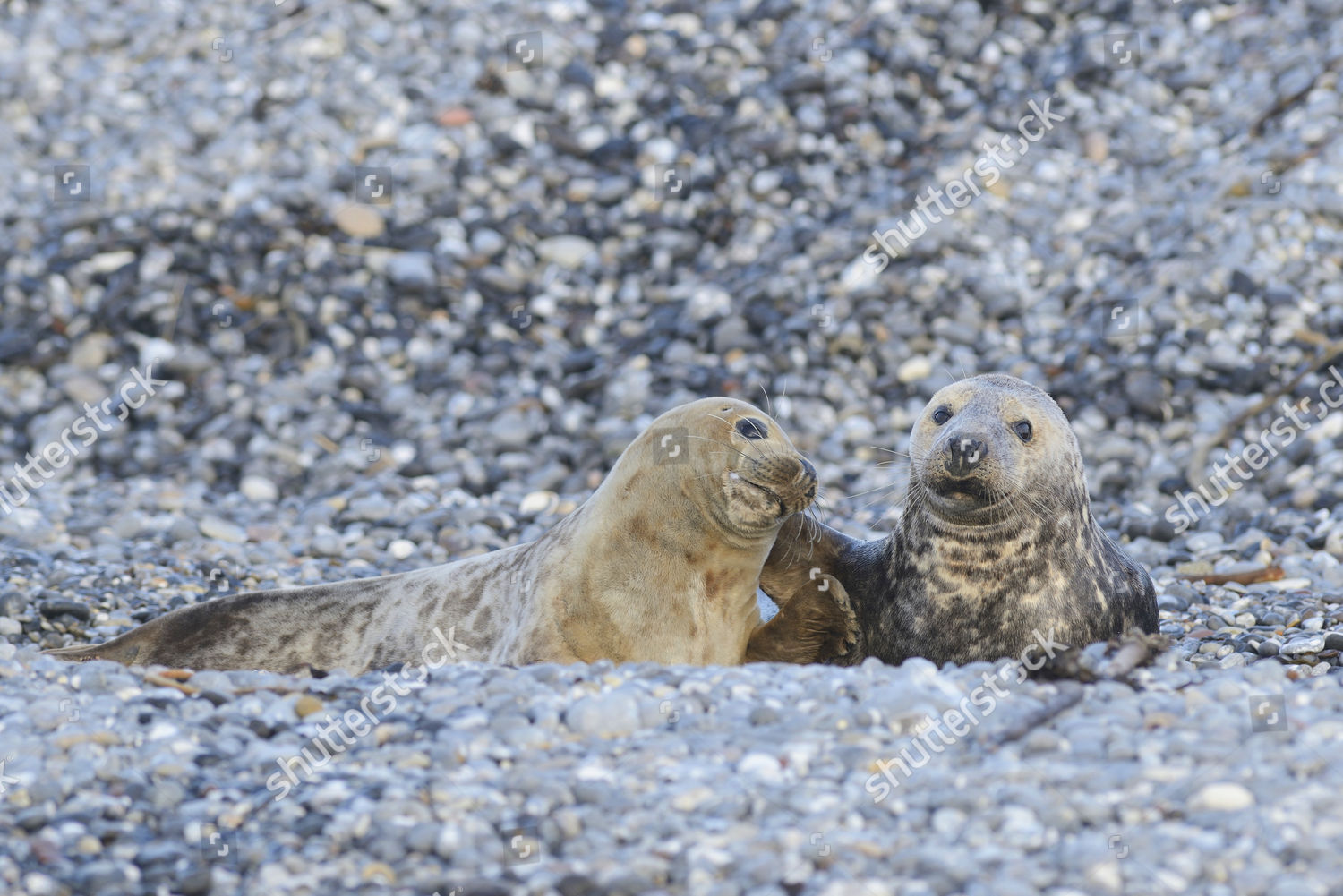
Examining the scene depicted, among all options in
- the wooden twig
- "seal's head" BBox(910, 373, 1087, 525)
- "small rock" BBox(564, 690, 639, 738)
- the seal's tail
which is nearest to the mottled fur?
"seal's head" BBox(910, 373, 1087, 525)

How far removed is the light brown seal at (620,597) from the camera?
16.9 ft

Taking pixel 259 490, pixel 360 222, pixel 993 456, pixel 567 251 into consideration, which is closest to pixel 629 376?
pixel 567 251

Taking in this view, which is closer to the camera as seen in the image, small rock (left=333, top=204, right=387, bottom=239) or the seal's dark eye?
the seal's dark eye

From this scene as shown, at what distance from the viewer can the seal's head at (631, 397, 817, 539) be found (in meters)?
5.07

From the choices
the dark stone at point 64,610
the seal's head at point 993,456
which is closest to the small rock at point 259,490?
the dark stone at point 64,610

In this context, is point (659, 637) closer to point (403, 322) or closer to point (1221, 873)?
point (1221, 873)

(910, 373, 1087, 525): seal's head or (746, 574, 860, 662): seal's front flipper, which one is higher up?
(910, 373, 1087, 525): seal's head

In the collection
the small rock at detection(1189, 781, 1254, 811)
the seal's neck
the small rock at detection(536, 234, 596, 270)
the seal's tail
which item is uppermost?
the small rock at detection(1189, 781, 1254, 811)

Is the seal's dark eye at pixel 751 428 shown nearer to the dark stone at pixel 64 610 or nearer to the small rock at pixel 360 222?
the dark stone at pixel 64 610

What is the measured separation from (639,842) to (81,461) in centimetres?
696

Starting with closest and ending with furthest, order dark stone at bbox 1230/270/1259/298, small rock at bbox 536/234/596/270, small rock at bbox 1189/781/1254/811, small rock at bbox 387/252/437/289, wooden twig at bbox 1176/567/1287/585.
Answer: small rock at bbox 1189/781/1254/811
wooden twig at bbox 1176/567/1287/585
dark stone at bbox 1230/270/1259/298
small rock at bbox 387/252/437/289
small rock at bbox 536/234/596/270

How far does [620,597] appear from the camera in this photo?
5.23m

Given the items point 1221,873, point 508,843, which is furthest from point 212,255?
point 1221,873

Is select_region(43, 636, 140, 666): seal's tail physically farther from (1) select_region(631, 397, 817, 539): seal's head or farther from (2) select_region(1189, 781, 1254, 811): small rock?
(2) select_region(1189, 781, 1254, 811): small rock
